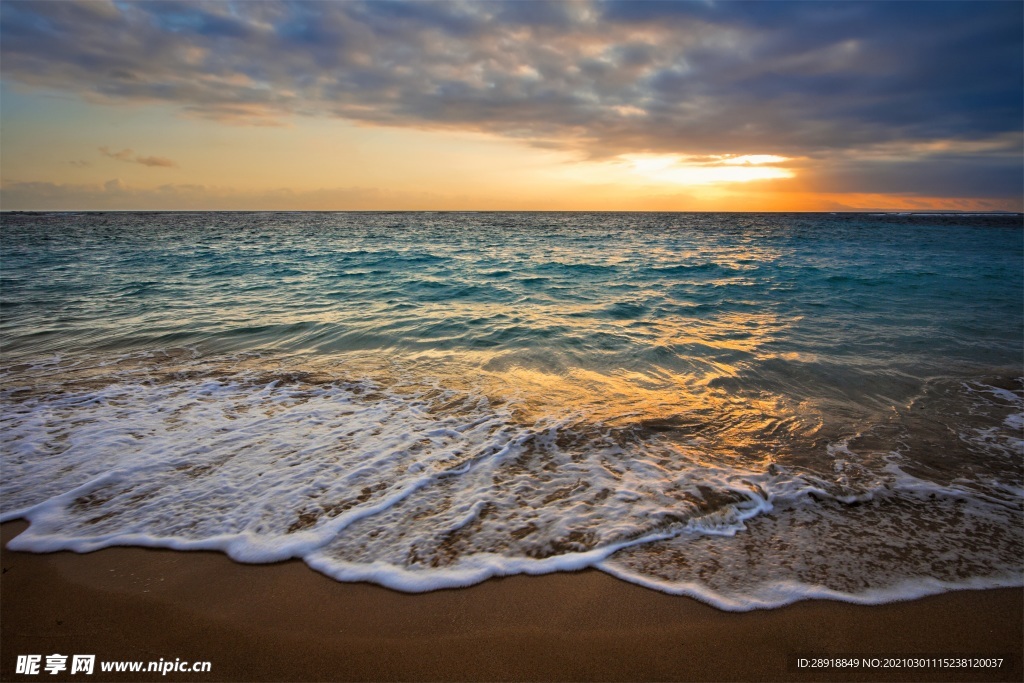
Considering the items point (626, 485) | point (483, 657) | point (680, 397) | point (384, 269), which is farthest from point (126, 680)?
point (384, 269)

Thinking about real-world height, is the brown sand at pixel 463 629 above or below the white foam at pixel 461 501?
below

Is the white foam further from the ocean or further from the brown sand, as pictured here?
the brown sand

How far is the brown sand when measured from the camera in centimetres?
239

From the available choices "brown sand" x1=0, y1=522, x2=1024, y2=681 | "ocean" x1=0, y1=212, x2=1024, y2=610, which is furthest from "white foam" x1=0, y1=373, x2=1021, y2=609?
"brown sand" x1=0, y1=522, x2=1024, y2=681

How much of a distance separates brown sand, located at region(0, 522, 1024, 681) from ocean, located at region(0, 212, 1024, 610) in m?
0.16

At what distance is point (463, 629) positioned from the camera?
8.52ft

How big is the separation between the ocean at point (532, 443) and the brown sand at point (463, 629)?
0.16 m

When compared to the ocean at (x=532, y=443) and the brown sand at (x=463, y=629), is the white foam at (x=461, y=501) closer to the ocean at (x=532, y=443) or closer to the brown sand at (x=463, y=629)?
the ocean at (x=532, y=443)

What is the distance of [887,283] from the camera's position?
1725cm

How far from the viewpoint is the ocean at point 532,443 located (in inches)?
126

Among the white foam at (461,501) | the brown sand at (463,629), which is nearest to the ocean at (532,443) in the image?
the white foam at (461,501)

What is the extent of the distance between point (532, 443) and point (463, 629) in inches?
91.5

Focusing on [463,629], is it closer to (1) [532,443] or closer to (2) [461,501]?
(2) [461,501]

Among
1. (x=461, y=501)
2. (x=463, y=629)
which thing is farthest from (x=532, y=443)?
(x=463, y=629)
